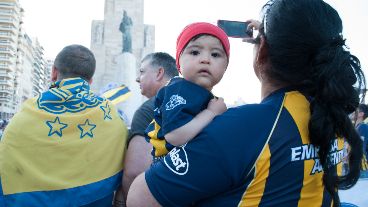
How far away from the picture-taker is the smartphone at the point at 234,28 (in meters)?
1.66

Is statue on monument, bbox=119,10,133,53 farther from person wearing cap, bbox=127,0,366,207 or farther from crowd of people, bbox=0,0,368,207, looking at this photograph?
person wearing cap, bbox=127,0,366,207

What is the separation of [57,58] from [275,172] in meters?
1.72

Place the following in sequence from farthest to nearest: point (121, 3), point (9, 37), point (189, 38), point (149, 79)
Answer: point (9, 37)
point (121, 3)
point (149, 79)
point (189, 38)

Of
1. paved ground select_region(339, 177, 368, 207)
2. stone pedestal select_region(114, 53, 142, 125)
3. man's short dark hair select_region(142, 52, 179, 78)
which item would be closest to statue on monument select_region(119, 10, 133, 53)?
stone pedestal select_region(114, 53, 142, 125)

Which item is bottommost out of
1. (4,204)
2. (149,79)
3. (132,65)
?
(132,65)

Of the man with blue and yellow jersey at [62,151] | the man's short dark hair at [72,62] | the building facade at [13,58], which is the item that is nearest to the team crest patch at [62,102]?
the man with blue and yellow jersey at [62,151]

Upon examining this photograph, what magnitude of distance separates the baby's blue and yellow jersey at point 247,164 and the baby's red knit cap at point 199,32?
0.62 metres

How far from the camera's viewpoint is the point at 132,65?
Answer: 24406mm

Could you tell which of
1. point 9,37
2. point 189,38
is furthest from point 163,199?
point 9,37

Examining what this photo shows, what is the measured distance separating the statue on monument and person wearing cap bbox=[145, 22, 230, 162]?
2945 centimetres

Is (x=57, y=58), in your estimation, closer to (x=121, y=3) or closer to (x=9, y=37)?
(x=121, y=3)

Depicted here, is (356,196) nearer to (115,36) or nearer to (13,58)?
(115,36)

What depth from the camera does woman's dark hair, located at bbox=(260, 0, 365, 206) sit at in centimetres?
113

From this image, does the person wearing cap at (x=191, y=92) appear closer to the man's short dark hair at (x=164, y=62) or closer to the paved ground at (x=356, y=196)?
the man's short dark hair at (x=164, y=62)
